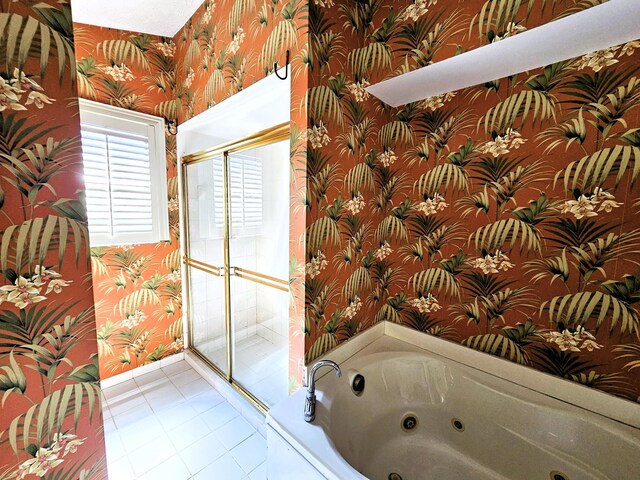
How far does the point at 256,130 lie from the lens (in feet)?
5.54

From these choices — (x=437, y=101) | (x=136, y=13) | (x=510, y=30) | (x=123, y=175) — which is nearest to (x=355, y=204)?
(x=437, y=101)

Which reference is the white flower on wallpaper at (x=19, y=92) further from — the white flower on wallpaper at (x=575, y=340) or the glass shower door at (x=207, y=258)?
the white flower on wallpaper at (x=575, y=340)

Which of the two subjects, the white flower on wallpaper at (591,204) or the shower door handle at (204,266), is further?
the shower door handle at (204,266)

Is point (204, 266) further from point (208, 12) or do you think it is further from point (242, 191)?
point (208, 12)

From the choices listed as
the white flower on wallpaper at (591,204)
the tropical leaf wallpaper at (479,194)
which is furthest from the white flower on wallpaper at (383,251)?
the white flower on wallpaper at (591,204)

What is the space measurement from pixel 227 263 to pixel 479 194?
1.81m

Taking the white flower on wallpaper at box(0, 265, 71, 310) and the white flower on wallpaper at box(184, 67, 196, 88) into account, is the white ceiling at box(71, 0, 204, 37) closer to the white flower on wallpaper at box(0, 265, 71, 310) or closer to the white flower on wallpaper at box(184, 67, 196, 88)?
the white flower on wallpaper at box(184, 67, 196, 88)

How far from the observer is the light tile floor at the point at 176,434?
4.64 feet

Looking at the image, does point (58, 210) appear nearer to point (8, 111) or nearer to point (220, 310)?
point (8, 111)

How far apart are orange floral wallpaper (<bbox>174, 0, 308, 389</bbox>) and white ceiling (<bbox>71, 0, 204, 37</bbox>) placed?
0.31ft

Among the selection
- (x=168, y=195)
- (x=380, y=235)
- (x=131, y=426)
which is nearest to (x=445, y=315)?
(x=380, y=235)

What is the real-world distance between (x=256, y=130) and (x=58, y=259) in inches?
52.9

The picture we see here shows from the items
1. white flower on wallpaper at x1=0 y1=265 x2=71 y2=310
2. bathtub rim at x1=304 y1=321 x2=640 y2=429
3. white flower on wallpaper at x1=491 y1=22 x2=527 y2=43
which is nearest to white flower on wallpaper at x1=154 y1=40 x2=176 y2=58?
white flower on wallpaper at x1=0 y1=265 x2=71 y2=310

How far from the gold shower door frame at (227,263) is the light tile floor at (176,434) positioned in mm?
152
